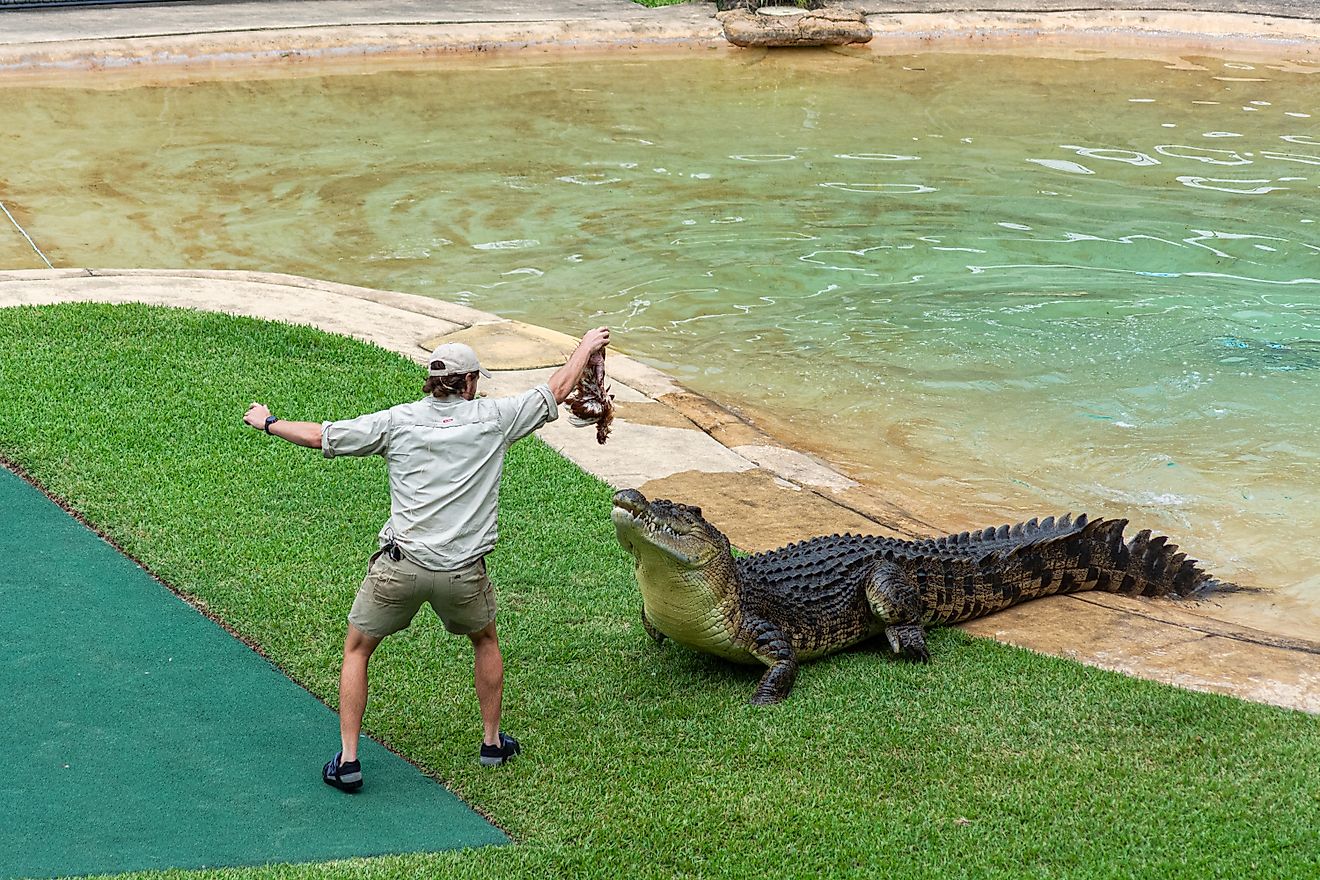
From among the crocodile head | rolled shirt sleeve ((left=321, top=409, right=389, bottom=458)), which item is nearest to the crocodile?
the crocodile head

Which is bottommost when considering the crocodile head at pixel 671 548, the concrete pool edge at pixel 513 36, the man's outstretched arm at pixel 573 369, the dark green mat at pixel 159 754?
the dark green mat at pixel 159 754

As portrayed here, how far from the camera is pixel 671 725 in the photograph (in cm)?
557

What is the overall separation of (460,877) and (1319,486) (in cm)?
690

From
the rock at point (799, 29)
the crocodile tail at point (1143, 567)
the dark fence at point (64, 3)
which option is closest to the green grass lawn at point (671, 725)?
the crocodile tail at point (1143, 567)

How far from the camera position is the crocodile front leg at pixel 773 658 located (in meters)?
5.74

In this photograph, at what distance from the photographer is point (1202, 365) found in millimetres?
11320

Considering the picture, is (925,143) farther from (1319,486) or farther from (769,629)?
(769,629)

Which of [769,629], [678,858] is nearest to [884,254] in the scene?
[769,629]

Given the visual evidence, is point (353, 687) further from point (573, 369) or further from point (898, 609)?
point (898, 609)

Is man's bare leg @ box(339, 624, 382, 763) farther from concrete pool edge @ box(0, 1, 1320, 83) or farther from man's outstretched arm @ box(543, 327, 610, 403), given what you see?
concrete pool edge @ box(0, 1, 1320, 83)

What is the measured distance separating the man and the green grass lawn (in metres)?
0.68

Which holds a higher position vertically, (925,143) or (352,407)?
(925,143)

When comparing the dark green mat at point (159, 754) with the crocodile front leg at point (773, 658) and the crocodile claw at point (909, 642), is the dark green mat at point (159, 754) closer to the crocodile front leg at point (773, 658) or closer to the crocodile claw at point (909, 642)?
the crocodile front leg at point (773, 658)

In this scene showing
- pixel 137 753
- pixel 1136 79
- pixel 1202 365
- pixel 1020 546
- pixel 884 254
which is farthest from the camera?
pixel 1136 79
